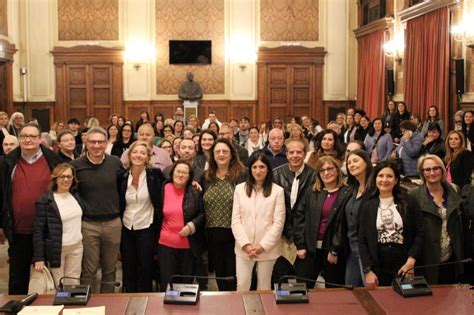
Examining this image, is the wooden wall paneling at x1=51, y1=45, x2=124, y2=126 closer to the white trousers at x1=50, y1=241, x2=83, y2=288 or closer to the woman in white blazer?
the white trousers at x1=50, y1=241, x2=83, y2=288

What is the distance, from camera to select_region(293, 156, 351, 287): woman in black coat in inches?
175

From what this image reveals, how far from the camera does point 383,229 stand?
4062 millimetres

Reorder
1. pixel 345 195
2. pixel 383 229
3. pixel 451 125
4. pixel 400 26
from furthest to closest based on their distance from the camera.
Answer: pixel 400 26
pixel 451 125
pixel 345 195
pixel 383 229

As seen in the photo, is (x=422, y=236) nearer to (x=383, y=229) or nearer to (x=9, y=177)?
(x=383, y=229)

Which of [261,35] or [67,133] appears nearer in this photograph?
[67,133]

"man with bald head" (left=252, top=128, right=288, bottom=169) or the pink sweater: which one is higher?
"man with bald head" (left=252, top=128, right=288, bottom=169)

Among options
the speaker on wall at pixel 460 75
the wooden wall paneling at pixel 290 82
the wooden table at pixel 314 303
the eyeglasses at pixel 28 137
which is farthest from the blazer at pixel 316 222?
the wooden wall paneling at pixel 290 82

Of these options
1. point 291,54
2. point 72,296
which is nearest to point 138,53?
point 291,54

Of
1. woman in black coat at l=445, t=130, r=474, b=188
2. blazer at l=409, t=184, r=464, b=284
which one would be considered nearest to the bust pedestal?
woman in black coat at l=445, t=130, r=474, b=188

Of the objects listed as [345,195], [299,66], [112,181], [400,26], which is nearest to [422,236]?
[345,195]

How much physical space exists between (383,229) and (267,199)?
87 centimetres

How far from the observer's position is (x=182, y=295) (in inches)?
128

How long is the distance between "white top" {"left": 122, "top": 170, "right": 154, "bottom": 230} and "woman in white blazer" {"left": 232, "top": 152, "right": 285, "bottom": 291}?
0.73 metres

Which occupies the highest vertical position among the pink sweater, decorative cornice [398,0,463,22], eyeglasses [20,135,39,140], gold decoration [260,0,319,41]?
gold decoration [260,0,319,41]
